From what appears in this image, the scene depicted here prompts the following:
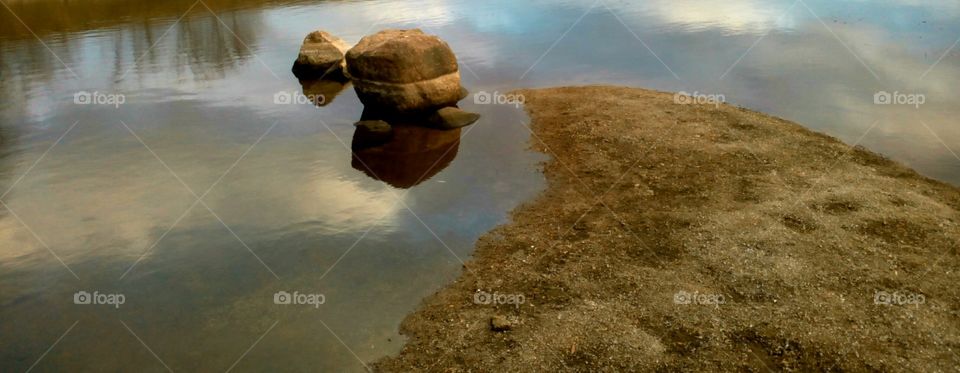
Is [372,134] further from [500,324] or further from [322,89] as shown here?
[500,324]

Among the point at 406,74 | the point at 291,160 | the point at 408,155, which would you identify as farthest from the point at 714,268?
the point at 406,74

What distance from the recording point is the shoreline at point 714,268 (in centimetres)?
919

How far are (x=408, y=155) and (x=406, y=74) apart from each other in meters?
3.33

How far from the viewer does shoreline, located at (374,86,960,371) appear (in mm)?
9188

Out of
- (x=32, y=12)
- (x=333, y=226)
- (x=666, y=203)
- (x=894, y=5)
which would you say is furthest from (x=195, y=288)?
(x=32, y=12)

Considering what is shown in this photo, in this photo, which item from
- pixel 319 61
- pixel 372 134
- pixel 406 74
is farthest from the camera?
pixel 319 61

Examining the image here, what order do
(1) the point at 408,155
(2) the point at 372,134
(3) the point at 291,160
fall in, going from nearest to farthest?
1. (3) the point at 291,160
2. (1) the point at 408,155
3. (2) the point at 372,134

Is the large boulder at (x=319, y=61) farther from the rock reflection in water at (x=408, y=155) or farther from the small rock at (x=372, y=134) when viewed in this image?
the small rock at (x=372, y=134)

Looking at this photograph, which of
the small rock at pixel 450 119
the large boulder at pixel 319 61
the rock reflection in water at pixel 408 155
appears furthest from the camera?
the large boulder at pixel 319 61

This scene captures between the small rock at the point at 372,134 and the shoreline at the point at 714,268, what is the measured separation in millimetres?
4944

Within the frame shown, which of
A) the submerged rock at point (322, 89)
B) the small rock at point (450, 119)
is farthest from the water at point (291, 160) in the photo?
the submerged rock at point (322, 89)

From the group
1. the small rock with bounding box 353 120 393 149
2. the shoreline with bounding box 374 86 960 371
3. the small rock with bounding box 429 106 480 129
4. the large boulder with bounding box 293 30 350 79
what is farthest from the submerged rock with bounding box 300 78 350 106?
the shoreline with bounding box 374 86 960 371

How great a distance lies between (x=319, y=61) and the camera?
24.5 meters

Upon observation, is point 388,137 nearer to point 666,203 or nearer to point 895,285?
point 666,203
